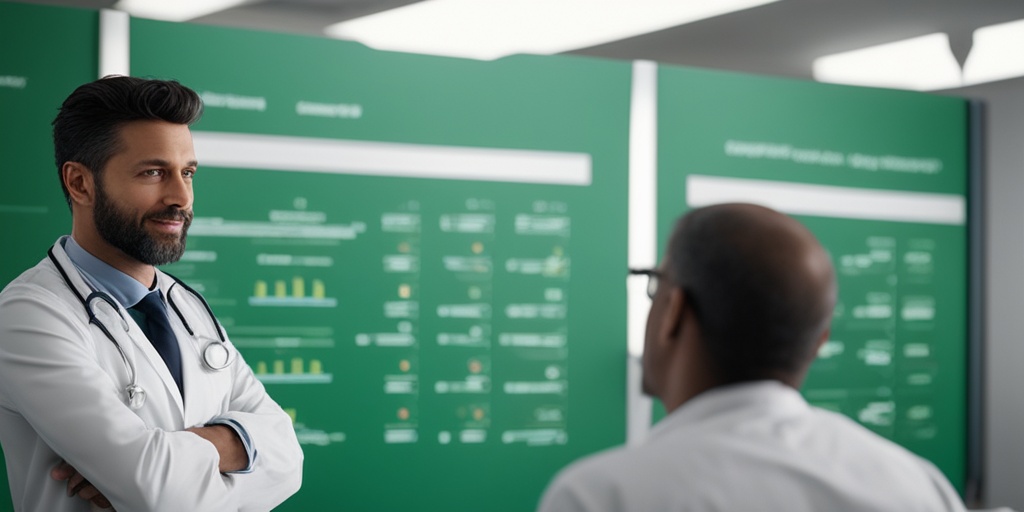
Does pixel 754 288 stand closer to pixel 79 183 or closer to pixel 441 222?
pixel 79 183

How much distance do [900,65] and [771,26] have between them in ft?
2.09

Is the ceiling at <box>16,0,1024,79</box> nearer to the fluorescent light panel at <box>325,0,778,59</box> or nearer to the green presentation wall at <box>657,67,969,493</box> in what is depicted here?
the fluorescent light panel at <box>325,0,778,59</box>

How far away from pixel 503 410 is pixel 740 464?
2222 millimetres

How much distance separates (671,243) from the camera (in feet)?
3.98

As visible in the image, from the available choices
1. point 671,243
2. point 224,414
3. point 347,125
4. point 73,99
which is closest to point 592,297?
point 347,125

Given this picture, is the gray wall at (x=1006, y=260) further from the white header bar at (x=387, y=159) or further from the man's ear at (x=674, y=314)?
the man's ear at (x=674, y=314)

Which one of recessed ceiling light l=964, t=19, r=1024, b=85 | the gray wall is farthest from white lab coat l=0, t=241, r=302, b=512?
recessed ceiling light l=964, t=19, r=1024, b=85

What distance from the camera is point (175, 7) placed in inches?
161

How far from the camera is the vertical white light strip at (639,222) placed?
3.29m

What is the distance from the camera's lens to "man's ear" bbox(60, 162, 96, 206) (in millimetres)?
1904

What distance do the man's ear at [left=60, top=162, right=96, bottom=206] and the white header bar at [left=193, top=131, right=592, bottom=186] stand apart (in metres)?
0.89

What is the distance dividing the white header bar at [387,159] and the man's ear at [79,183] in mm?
889

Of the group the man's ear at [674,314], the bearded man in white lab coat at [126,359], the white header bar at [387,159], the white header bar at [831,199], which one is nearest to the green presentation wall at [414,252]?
the white header bar at [387,159]

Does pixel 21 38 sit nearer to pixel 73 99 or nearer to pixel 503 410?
pixel 73 99
